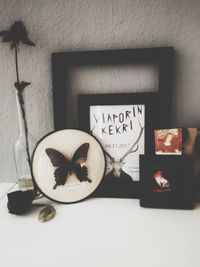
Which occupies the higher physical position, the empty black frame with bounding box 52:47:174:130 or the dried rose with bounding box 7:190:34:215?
the empty black frame with bounding box 52:47:174:130

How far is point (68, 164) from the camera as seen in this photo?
35.1 inches

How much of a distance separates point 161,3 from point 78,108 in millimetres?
418

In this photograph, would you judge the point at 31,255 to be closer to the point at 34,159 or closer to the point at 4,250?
the point at 4,250

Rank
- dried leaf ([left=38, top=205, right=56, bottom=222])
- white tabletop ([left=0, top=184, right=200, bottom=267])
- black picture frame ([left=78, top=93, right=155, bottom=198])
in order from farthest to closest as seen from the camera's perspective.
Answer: black picture frame ([left=78, top=93, right=155, bottom=198]), dried leaf ([left=38, top=205, right=56, bottom=222]), white tabletop ([left=0, top=184, right=200, bottom=267])

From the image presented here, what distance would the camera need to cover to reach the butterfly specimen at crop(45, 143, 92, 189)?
0.88m

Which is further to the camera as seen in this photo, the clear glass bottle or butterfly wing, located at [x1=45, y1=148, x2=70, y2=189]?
the clear glass bottle

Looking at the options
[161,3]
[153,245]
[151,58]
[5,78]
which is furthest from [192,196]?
[5,78]

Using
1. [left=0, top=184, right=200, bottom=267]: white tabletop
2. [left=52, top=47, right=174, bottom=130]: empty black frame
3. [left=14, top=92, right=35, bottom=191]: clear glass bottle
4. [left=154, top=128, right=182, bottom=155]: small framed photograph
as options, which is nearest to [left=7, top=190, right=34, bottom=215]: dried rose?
[left=0, top=184, right=200, bottom=267]: white tabletop

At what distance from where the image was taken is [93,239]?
70 centimetres

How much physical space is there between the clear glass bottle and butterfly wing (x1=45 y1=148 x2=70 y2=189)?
0.52 ft

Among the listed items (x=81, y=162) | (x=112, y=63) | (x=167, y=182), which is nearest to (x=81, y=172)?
(x=81, y=162)

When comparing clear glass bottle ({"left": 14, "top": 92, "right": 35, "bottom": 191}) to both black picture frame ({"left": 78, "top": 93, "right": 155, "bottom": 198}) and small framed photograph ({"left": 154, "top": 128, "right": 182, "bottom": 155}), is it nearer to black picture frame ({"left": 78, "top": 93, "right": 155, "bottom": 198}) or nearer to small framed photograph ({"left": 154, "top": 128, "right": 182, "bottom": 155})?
black picture frame ({"left": 78, "top": 93, "right": 155, "bottom": 198})

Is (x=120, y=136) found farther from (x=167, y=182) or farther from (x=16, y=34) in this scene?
(x=16, y=34)

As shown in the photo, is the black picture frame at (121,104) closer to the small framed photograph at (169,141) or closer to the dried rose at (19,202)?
the small framed photograph at (169,141)
